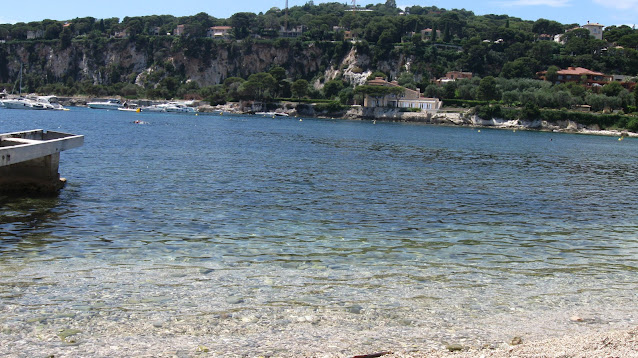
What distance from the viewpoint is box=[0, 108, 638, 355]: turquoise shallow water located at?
23.7ft

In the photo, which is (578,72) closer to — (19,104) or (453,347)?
(19,104)

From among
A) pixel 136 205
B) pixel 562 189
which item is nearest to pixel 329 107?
pixel 562 189

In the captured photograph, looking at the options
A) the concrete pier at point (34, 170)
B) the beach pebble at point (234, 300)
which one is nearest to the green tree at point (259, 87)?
the concrete pier at point (34, 170)

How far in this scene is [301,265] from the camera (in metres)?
10.3

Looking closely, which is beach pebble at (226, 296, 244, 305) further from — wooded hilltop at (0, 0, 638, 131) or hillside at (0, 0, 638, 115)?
hillside at (0, 0, 638, 115)

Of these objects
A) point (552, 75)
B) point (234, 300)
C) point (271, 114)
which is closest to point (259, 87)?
point (271, 114)

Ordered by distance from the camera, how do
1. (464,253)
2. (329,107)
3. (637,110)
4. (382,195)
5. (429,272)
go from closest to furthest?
(429,272)
(464,253)
(382,195)
(637,110)
(329,107)

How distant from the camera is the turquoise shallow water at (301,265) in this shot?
7211 millimetres

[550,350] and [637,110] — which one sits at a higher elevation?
[637,110]

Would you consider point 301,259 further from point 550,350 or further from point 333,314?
point 550,350

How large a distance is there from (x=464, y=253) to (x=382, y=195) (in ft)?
28.8

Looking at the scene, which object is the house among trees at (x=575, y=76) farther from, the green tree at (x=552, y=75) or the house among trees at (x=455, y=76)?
the house among trees at (x=455, y=76)

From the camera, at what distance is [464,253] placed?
11.8 m

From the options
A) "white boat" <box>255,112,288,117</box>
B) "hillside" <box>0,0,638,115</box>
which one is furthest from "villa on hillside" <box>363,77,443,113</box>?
"white boat" <box>255,112,288,117</box>
